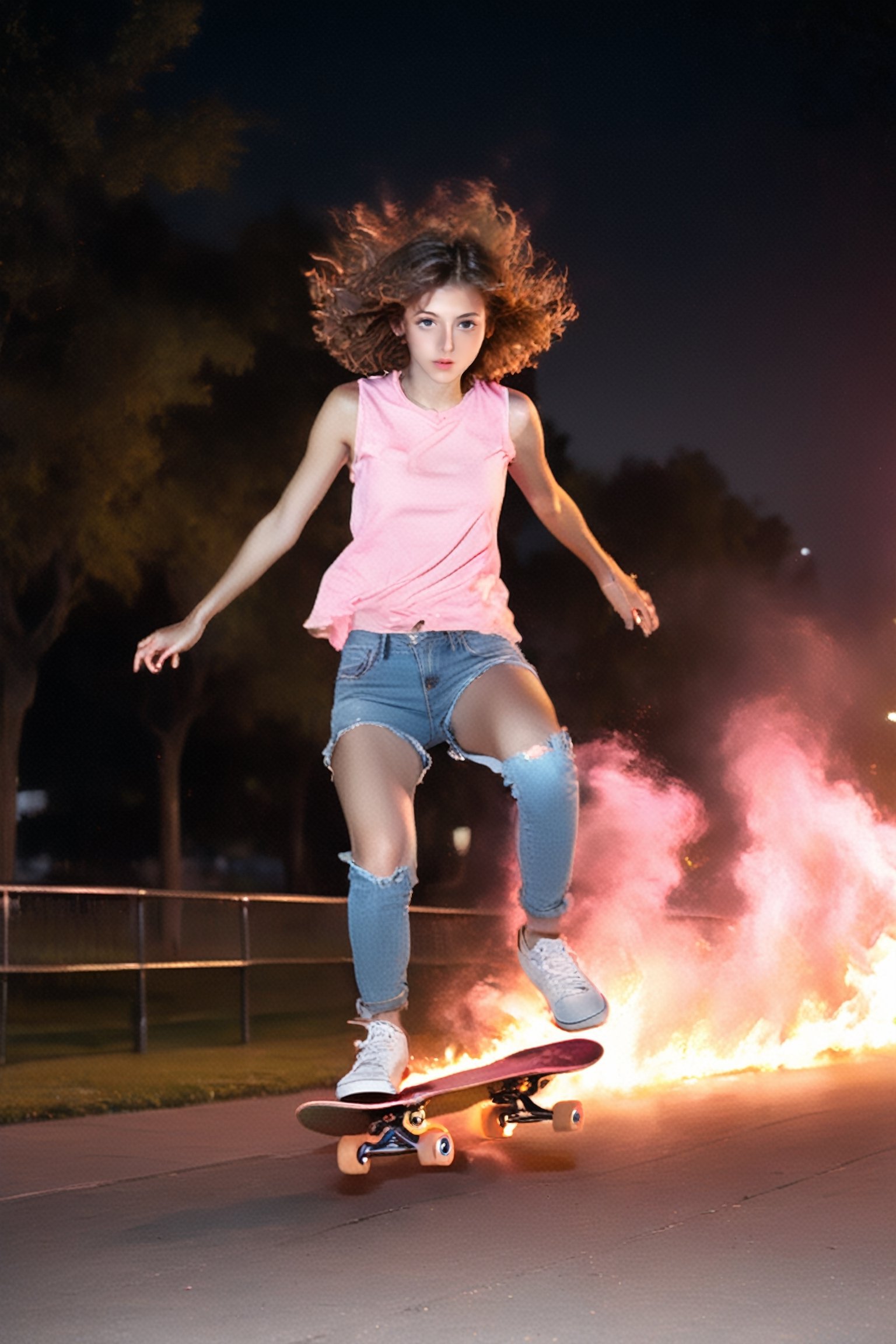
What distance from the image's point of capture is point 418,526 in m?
5.48

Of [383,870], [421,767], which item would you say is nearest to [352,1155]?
[383,870]

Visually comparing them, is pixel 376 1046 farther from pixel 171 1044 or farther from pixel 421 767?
pixel 171 1044

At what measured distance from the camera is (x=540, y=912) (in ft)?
18.1

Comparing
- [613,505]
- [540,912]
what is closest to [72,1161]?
[540,912]

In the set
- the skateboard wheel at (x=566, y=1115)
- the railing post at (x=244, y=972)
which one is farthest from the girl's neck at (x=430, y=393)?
the railing post at (x=244, y=972)

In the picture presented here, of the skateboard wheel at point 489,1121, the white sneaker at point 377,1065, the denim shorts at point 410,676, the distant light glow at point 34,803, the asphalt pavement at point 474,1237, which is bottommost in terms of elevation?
the asphalt pavement at point 474,1237

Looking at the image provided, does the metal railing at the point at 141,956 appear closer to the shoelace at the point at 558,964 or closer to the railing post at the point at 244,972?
the railing post at the point at 244,972

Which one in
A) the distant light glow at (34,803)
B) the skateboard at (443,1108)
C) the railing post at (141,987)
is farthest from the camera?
the distant light glow at (34,803)

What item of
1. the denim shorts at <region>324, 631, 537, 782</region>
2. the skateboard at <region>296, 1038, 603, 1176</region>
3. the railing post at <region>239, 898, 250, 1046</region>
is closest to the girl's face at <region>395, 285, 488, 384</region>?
the denim shorts at <region>324, 631, 537, 782</region>

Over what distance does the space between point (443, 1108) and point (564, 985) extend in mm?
756

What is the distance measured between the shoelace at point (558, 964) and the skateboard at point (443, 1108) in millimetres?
375

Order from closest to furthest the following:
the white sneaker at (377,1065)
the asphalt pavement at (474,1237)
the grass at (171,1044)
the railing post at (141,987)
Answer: the asphalt pavement at (474,1237), the white sneaker at (377,1065), the grass at (171,1044), the railing post at (141,987)

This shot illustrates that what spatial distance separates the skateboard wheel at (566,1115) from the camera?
6113 millimetres

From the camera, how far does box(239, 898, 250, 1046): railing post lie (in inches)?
602
